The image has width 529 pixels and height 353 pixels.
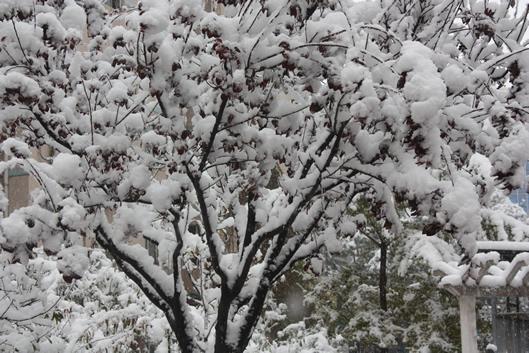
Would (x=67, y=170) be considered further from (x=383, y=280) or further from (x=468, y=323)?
(x=383, y=280)

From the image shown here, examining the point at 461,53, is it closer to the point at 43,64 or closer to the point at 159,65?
the point at 159,65

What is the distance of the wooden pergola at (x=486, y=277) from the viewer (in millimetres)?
8305

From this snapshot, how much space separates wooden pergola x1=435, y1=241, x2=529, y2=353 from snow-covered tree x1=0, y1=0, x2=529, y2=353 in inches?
144

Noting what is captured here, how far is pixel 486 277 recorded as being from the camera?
8984 millimetres

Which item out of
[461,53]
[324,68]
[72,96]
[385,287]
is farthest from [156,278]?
[385,287]

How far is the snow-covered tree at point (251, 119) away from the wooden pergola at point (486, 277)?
12.0 feet

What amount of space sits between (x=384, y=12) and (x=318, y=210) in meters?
1.54

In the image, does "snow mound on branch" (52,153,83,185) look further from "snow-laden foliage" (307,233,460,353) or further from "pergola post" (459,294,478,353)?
"snow-laden foliage" (307,233,460,353)

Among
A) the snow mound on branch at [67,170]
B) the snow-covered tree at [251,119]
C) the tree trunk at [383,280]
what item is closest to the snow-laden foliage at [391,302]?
the tree trunk at [383,280]

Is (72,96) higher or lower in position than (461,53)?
lower

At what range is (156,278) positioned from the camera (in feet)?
15.8

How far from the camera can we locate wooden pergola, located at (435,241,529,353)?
8.30 meters

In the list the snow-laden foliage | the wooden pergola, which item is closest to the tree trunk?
the snow-laden foliage

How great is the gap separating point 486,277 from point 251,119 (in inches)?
225
